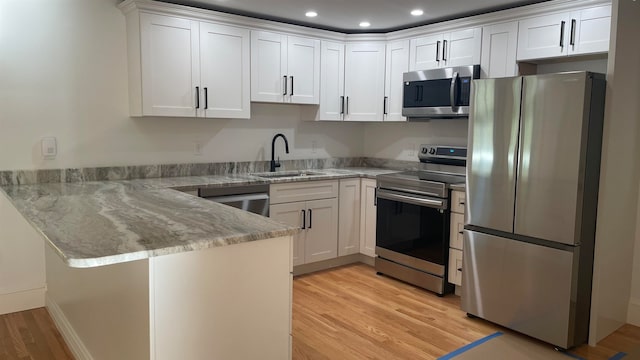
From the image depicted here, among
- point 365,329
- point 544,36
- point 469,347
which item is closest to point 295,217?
point 365,329

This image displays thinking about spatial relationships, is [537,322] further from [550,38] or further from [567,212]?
[550,38]

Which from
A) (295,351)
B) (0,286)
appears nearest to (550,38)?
(295,351)

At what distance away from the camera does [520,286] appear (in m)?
3.12

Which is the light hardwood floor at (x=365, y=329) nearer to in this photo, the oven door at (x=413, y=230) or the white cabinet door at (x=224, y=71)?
the oven door at (x=413, y=230)

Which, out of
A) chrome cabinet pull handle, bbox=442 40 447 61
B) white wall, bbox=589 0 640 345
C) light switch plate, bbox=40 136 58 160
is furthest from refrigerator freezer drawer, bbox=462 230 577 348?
light switch plate, bbox=40 136 58 160

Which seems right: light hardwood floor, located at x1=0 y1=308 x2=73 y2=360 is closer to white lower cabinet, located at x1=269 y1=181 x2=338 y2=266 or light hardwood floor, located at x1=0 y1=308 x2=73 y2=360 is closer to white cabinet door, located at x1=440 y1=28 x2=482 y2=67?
white lower cabinet, located at x1=269 y1=181 x2=338 y2=266

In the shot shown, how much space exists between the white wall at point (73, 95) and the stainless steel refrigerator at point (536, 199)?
Answer: 2.42m

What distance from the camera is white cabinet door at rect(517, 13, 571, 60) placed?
3.46m

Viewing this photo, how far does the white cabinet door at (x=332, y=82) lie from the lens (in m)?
4.63

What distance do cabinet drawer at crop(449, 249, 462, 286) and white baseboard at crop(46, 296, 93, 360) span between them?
8.59 ft

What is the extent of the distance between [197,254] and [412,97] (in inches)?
121

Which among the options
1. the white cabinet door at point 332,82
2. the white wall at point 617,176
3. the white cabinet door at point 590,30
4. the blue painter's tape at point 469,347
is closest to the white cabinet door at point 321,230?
the white cabinet door at point 332,82

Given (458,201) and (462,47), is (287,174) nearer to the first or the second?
(458,201)

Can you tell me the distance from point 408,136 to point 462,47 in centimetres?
113
